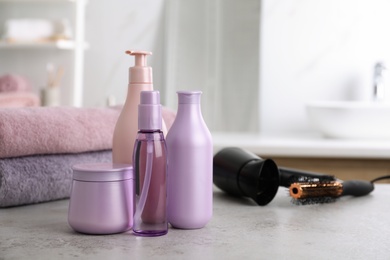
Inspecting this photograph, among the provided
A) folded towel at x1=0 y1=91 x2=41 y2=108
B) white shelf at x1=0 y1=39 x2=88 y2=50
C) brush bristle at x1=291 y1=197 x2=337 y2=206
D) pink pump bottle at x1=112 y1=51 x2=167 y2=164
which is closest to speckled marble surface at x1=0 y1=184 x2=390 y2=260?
brush bristle at x1=291 y1=197 x2=337 y2=206

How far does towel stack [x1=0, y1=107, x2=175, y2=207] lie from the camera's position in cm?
96

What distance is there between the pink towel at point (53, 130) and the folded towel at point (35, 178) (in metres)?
0.01

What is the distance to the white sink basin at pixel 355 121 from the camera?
2.26 metres

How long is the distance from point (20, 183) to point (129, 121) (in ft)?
0.76

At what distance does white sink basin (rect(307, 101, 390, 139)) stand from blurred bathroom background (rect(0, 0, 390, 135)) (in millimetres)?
445

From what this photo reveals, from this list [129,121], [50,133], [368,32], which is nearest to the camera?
[129,121]

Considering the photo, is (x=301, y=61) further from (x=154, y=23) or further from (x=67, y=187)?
(x=67, y=187)

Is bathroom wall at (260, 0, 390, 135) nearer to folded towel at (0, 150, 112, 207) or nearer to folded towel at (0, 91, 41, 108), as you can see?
folded towel at (0, 91, 41, 108)

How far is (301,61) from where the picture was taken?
2.78 metres

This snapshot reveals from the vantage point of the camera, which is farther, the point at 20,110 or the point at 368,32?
the point at 368,32

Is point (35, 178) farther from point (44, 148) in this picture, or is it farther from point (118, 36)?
point (118, 36)

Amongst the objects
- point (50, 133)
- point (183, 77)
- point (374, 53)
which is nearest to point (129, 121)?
point (50, 133)

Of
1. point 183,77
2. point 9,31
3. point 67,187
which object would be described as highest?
Answer: point 9,31

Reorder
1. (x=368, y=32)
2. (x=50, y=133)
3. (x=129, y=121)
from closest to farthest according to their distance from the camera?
(x=129, y=121) < (x=50, y=133) < (x=368, y=32)
